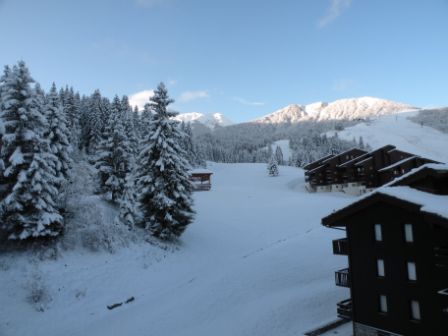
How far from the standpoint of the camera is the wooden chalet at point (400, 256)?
49.8ft

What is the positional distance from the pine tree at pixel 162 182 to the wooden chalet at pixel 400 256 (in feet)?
53.0

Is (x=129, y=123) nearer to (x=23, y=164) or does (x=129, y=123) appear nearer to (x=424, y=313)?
(x=23, y=164)

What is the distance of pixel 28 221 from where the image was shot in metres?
24.2

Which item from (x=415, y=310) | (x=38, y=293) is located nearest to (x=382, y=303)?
(x=415, y=310)

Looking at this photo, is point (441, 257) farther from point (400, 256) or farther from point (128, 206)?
point (128, 206)

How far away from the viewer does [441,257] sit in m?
14.6

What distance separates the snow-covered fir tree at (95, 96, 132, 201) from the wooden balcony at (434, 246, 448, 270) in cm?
2775

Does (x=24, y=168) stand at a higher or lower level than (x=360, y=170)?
higher

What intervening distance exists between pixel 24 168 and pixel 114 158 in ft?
33.9

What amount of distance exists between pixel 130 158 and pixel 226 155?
138m

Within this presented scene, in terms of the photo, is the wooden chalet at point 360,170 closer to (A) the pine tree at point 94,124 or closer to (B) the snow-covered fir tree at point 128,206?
(B) the snow-covered fir tree at point 128,206

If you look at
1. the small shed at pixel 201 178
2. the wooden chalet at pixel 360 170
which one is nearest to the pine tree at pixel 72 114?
the small shed at pixel 201 178

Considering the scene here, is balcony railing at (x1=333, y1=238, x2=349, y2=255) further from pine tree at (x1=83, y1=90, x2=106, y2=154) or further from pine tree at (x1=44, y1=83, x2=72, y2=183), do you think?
pine tree at (x1=83, y1=90, x2=106, y2=154)

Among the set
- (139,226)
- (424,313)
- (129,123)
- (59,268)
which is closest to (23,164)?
(59,268)
